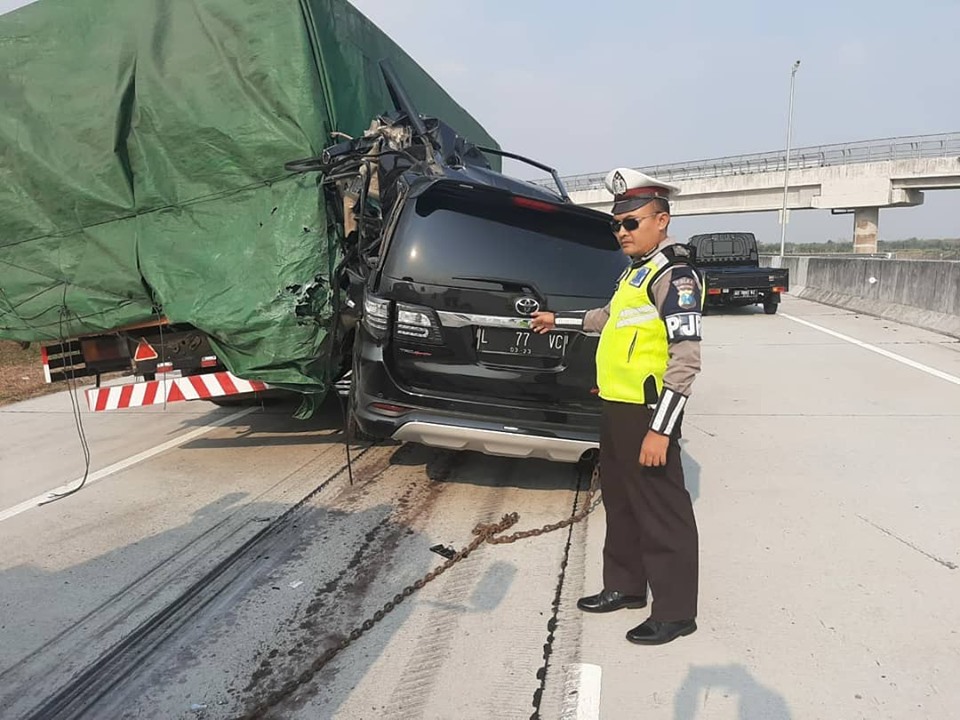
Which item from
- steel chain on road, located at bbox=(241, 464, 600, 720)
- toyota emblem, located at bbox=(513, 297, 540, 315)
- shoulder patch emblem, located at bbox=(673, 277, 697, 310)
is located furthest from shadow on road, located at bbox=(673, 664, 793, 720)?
toyota emblem, located at bbox=(513, 297, 540, 315)

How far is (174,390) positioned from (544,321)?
2913mm

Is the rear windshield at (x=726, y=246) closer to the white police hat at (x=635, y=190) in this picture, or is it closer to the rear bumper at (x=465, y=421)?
the rear bumper at (x=465, y=421)

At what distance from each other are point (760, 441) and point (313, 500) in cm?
379

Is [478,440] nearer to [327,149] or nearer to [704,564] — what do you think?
[704,564]

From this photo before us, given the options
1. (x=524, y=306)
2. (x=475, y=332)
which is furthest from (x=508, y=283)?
(x=475, y=332)

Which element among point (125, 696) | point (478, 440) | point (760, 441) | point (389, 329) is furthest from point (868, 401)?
point (125, 696)

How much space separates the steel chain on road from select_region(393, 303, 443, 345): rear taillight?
1159mm

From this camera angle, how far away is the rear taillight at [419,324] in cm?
414

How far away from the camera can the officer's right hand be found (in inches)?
151

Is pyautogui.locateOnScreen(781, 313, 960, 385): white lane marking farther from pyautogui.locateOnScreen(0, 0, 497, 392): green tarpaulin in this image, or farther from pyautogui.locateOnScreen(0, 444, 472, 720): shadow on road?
pyautogui.locateOnScreen(0, 0, 497, 392): green tarpaulin

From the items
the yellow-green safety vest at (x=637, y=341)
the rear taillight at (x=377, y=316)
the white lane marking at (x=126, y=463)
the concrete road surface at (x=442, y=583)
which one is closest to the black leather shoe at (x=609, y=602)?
the concrete road surface at (x=442, y=583)

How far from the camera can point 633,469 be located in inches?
122

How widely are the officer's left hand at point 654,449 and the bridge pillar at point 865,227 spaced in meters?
43.5

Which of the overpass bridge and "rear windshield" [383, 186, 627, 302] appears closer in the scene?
"rear windshield" [383, 186, 627, 302]
